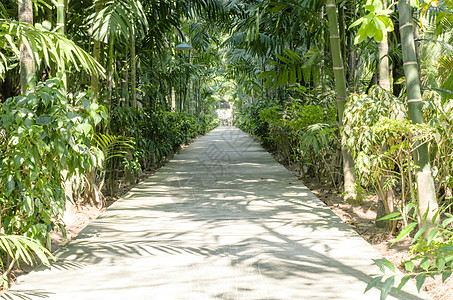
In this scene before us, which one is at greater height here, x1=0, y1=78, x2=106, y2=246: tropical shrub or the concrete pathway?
x1=0, y1=78, x2=106, y2=246: tropical shrub

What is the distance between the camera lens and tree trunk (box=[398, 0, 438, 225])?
3.71 meters

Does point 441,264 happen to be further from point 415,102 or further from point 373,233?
point 373,233

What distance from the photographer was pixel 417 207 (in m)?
3.88

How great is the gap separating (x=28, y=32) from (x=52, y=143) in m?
0.83

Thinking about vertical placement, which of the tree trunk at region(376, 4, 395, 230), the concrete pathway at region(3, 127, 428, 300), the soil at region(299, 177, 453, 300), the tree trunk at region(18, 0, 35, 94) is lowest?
the soil at region(299, 177, 453, 300)

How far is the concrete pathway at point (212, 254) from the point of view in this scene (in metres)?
3.30

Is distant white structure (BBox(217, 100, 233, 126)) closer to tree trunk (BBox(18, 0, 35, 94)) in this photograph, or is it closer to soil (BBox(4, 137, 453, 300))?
soil (BBox(4, 137, 453, 300))

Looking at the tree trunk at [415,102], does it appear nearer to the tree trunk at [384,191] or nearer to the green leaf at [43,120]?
the tree trunk at [384,191]

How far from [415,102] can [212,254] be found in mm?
2119

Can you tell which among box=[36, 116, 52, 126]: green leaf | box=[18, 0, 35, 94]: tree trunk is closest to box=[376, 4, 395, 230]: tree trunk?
box=[36, 116, 52, 126]: green leaf

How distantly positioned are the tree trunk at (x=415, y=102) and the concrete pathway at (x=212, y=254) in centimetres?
68

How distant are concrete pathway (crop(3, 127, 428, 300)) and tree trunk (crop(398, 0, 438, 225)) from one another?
2.22 feet

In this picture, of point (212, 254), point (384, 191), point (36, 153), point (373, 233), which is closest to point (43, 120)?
point (36, 153)

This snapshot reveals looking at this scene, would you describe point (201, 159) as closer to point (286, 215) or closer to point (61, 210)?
point (286, 215)
